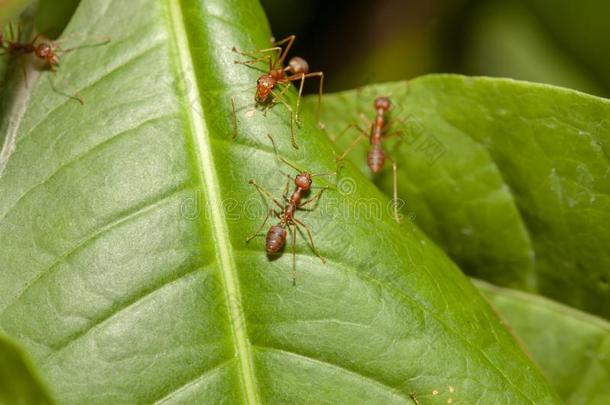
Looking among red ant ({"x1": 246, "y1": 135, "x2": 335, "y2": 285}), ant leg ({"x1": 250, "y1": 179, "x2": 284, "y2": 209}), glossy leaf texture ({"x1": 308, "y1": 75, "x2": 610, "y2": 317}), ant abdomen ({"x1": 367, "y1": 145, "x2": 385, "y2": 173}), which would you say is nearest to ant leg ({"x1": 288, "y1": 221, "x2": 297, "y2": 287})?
red ant ({"x1": 246, "y1": 135, "x2": 335, "y2": 285})

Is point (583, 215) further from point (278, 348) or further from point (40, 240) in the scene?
point (40, 240)

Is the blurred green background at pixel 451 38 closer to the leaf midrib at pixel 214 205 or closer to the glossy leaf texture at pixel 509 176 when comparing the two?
the glossy leaf texture at pixel 509 176

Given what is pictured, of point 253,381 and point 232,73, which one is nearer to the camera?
point 253,381

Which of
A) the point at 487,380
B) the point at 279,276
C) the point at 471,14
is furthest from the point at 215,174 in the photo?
the point at 471,14

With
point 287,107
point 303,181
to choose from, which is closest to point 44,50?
point 287,107

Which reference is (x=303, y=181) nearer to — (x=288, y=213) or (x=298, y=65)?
(x=288, y=213)

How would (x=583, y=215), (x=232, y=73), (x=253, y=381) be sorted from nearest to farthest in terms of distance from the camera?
1. (x=253, y=381)
2. (x=232, y=73)
3. (x=583, y=215)

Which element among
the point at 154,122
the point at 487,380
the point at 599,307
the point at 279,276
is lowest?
the point at 599,307

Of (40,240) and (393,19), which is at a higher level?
(393,19)
